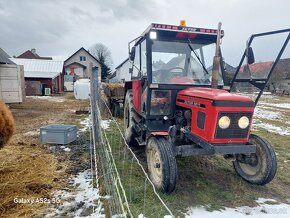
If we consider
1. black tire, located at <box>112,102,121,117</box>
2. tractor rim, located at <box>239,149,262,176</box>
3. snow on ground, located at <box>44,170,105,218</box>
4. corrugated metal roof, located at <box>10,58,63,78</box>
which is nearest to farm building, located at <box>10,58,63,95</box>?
corrugated metal roof, located at <box>10,58,63,78</box>

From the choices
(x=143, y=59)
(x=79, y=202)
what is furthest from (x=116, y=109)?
(x=79, y=202)

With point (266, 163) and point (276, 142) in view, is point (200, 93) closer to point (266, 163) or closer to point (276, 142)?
point (266, 163)

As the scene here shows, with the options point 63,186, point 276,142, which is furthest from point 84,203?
point 276,142

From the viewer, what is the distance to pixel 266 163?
3.71 m

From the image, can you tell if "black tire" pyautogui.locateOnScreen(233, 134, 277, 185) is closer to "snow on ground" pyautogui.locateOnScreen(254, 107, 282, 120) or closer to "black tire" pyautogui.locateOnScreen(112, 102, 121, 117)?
"black tire" pyautogui.locateOnScreen(112, 102, 121, 117)

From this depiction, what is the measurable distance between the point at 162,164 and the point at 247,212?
1305 mm

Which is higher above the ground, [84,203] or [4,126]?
[4,126]

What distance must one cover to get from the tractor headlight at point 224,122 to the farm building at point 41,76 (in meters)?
22.4

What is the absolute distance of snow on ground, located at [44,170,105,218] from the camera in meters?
3.03

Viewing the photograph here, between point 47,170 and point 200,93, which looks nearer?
point 200,93

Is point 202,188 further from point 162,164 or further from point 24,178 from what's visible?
point 24,178

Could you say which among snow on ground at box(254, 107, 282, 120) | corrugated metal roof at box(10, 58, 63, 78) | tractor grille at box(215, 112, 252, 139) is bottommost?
snow on ground at box(254, 107, 282, 120)

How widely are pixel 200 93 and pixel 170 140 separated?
83 centimetres

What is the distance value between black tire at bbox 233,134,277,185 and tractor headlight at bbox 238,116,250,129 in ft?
1.98
